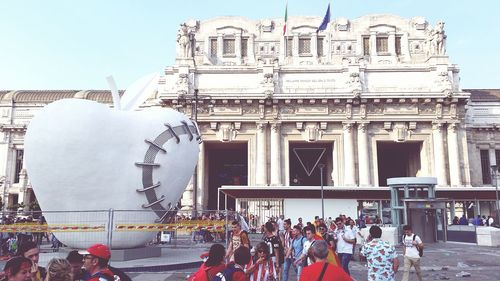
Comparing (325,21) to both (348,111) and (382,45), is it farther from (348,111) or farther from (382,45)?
(382,45)

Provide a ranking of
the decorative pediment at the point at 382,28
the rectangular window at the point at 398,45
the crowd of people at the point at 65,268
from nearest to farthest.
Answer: the crowd of people at the point at 65,268 < the rectangular window at the point at 398,45 < the decorative pediment at the point at 382,28

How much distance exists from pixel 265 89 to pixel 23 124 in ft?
94.4

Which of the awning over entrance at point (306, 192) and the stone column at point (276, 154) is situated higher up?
the stone column at point (276, 154)

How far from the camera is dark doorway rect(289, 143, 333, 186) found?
4103 centimetres

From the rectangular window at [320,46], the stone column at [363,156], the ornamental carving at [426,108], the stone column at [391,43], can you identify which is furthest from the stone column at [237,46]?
the ornamental carving at [426,108]

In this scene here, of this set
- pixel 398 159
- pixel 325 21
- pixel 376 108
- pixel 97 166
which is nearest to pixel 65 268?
pixel 97 166

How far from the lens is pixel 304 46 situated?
1716 inches

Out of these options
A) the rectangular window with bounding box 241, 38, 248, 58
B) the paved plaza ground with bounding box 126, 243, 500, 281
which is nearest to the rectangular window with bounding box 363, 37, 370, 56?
the rectangular window with bounding box 241, 38, 248, 58

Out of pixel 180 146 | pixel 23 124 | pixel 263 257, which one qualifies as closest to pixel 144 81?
pixel 180 146

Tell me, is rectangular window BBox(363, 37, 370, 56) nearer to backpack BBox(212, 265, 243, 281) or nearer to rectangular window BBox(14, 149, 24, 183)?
rectangular window BBox(14, 149, 24, 183)

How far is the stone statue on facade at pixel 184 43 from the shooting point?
40.2 metres

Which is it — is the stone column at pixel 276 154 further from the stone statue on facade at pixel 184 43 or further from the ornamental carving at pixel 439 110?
the ornamental carving at pixel 439 110

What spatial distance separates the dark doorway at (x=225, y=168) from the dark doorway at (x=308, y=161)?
556cm

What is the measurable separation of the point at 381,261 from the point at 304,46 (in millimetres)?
38656
